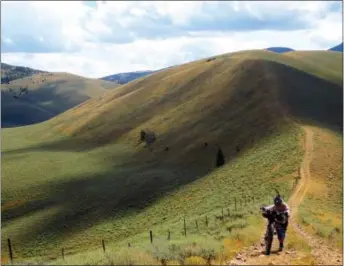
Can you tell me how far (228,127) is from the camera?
→ 95.4 meters

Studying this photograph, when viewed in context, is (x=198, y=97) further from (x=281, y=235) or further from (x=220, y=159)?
(x=281, y=235)

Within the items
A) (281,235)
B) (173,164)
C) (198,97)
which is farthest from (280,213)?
(198,97)

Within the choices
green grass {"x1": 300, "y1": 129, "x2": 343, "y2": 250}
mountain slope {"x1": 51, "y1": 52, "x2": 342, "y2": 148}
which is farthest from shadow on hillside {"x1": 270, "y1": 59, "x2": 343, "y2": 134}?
green grass {"x1": 300, "y1": 129, "x2": 343, "y2": 250}

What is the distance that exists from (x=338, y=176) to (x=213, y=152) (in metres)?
35.4

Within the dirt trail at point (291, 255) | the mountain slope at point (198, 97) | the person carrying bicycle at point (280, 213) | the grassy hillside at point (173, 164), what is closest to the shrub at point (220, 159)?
the grassy hillside at point (173, 164)

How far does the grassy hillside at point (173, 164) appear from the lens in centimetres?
3756

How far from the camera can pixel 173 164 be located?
8588cm

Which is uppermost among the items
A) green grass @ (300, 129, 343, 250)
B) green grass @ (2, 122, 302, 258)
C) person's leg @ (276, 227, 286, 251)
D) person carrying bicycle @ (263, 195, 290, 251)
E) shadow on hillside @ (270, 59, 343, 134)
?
shadow on hillside @ (270, 59, 343, 134)

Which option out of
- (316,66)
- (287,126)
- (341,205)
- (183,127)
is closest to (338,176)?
(341,205)

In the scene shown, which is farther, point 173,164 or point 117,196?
point 173,164

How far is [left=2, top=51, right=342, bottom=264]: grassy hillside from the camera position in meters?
37.6

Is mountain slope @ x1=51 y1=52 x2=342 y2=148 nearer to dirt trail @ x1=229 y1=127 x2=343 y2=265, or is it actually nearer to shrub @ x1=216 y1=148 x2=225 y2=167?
shrub @ x1=216 y1=148 x2=225 y2=167

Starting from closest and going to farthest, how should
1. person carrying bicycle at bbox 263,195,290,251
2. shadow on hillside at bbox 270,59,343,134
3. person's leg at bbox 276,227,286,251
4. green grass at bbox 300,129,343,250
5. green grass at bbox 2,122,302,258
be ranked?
person carrying bicycle at bbox 263,195,290,251
person's leg at bbox 276,227,286,251
green grass at bbox 300,129,343,250
green grass at bbox 2,122,302,258
shadow on hillside at bbox 270,59,343,134

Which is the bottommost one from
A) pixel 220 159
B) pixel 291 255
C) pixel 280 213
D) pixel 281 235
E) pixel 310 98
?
pixel 220 159
